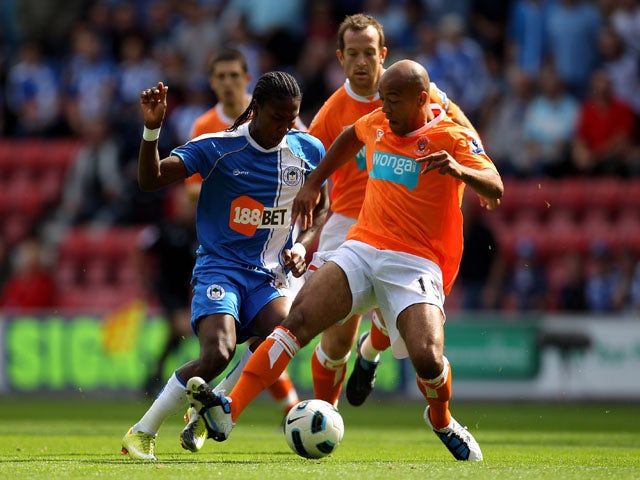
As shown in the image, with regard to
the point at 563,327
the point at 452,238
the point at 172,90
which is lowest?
the point at 563,327

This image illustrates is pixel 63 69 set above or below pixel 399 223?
below

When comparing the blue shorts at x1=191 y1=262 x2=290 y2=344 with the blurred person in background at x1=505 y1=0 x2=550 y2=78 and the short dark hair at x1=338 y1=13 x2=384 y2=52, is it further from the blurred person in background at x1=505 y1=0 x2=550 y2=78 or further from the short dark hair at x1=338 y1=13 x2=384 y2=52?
the blurred person in background at x1=505 y1=0 x2=550 y2=78

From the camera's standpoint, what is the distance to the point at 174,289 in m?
14.7

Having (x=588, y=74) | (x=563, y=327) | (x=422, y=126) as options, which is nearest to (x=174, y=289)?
(x=563, y=327)

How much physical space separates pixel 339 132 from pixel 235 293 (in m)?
1.75

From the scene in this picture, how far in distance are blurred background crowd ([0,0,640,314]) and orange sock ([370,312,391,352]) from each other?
5.60m

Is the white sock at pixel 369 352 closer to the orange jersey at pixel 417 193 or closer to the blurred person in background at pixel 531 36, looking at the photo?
the orange jersey at pixel 417 193

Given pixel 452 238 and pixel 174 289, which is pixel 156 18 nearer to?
pixel 174 289

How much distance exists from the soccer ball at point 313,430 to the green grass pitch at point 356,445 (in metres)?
0.10

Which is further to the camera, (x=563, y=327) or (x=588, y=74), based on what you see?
(x=588, y=74)

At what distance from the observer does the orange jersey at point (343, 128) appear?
30.1ft

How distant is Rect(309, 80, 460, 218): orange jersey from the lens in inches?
361

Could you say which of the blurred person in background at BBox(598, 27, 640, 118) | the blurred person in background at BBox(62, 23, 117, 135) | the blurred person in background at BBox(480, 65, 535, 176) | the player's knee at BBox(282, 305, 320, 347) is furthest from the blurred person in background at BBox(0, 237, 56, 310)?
the player's knee at BBox(282, 305, 320, 347)

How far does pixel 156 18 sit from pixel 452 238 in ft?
43.2
